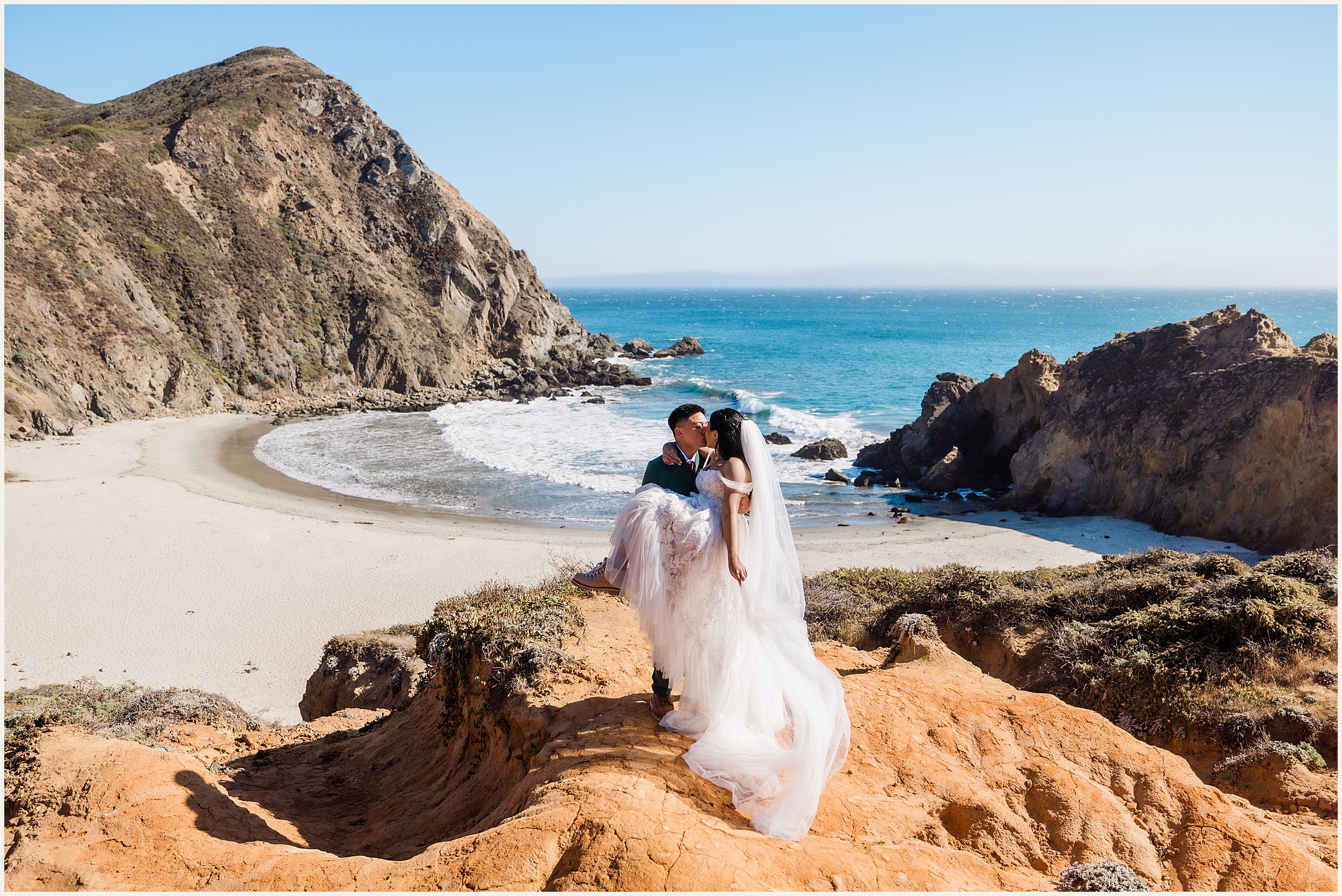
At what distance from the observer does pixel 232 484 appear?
25.5 metres

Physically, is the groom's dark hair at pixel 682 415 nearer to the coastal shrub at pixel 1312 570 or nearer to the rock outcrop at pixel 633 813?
the rock outcrop at pixel 633 813

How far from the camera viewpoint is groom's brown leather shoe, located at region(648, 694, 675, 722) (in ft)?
16.7

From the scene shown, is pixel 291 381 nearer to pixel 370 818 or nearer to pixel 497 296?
pixel 497 296

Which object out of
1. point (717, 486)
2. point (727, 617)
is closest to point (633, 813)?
point (727, 617)

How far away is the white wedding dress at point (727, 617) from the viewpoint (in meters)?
4.72

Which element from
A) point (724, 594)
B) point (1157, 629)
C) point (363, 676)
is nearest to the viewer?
point (724, 594)

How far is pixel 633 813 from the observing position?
12.7ft

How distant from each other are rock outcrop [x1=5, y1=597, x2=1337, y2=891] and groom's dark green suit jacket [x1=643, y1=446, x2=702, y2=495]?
1.62 metres

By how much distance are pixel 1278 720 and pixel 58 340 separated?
4289cm

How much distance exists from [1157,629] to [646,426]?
31.7m

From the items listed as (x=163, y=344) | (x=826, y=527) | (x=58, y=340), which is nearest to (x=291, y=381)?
(x=163, y=344)

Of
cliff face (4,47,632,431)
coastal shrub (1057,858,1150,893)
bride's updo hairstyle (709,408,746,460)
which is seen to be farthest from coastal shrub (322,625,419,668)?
cliff face (4,47,632,431)

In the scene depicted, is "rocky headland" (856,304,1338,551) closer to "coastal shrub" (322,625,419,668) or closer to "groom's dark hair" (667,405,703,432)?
"groom's dark hair" (667,405,703,432)

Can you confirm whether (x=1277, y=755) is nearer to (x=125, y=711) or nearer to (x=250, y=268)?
(x=125, y=711)
